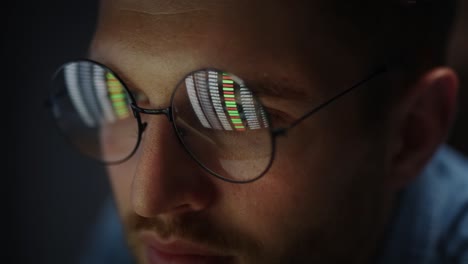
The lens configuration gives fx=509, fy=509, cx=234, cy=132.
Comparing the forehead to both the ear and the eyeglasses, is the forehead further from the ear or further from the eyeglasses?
the ear

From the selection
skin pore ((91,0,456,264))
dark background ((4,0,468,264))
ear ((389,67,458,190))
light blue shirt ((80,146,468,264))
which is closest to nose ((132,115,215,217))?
skin pore ((91,0,456,264))

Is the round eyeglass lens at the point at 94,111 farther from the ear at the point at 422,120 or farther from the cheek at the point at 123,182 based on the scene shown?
the ear at the point at 422,120

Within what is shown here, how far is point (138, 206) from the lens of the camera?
1.91 feet

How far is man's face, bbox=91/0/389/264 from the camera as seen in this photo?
20.6 inches

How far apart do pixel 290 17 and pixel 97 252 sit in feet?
2.46

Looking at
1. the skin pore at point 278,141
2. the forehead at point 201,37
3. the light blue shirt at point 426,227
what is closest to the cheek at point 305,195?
the skin pore at point 278,141

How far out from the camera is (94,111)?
71 cm

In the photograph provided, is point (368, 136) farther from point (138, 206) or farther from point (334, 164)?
point (138, 206)

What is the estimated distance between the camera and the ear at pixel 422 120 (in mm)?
764

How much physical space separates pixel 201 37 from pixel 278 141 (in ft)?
0.49

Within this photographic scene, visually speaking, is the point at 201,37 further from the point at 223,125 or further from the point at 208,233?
the point at 208,233

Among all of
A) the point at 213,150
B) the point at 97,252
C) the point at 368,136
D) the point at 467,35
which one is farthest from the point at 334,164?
the point at 97,252

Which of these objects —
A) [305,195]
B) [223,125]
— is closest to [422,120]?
[305,195]

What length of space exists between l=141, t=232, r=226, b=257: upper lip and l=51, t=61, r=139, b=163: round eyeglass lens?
11 cm
